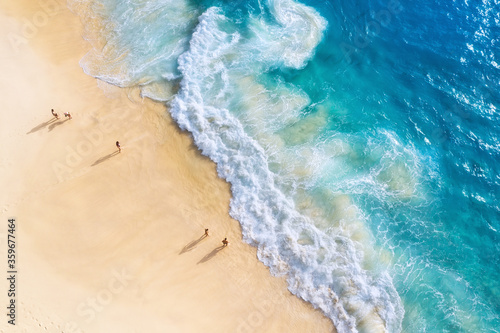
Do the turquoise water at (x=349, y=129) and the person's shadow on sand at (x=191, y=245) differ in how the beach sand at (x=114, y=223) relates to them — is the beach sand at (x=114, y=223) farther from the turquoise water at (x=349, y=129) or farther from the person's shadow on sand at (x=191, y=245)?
the turquoise water at (x=349, y=129)

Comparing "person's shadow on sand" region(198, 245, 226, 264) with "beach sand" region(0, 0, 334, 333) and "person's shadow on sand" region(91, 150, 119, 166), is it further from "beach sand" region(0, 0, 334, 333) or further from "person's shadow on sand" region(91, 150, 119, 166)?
"person's shadow on sand" region(91, 150, 119, 166)

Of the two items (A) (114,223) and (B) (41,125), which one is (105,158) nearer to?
(A) (114,223)

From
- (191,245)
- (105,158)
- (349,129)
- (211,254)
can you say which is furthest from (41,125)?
(349,129)

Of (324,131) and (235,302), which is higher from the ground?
(324,131)

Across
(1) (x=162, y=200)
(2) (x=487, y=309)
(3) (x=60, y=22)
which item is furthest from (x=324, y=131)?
(3) (x=60, y=22)

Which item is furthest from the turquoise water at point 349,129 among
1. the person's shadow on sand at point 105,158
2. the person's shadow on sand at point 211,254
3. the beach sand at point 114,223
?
the person's shadow on sand at point 105,158

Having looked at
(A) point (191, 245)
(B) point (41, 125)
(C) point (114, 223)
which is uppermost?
(B) point (41, 125)

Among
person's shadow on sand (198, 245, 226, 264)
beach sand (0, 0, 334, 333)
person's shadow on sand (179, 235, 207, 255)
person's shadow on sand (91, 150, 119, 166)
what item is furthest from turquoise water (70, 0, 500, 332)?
person's shadow on sand (91, 150, 119, 166)

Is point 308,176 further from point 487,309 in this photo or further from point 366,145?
point 487,309
